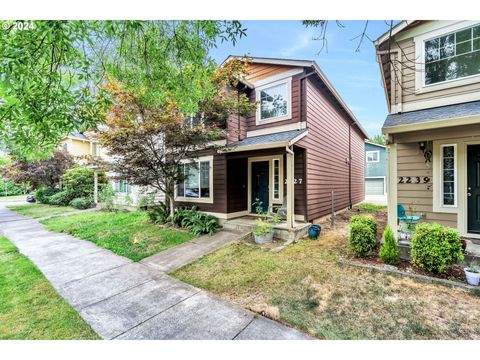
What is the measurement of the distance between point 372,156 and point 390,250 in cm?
1733

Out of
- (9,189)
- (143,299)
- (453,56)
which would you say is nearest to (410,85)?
(453,56)

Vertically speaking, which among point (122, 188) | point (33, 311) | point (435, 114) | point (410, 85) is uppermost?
point (410, 85)

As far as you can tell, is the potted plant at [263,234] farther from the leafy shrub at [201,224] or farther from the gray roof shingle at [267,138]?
the gray roof shingle at [267,138]

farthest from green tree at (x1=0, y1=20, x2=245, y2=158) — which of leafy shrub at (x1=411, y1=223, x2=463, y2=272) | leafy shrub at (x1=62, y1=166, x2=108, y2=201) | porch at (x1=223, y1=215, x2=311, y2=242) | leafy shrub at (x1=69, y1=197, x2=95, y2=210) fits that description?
leafy shrub at (x1=62, y1=166, x2=108, y2=201)

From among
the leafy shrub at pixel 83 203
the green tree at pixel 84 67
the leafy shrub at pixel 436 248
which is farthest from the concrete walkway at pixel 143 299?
the leafy shrub at pixel 83 203

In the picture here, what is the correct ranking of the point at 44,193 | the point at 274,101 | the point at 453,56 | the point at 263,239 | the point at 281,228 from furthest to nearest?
the point at 44,193
the point at 274,101
the point at 281,228
the point at 263,239
the point at 453,56

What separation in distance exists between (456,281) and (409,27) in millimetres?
5182

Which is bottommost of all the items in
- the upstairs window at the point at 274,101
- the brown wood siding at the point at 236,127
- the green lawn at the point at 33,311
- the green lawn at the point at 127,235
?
the green lawn at the point at 33,311

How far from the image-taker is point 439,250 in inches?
131

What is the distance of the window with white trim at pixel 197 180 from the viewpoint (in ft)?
25.7

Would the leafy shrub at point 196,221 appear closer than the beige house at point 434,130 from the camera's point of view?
No

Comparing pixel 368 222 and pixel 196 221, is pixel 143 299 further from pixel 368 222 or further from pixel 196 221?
pixel 368 222

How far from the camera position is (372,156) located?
18.6 m
